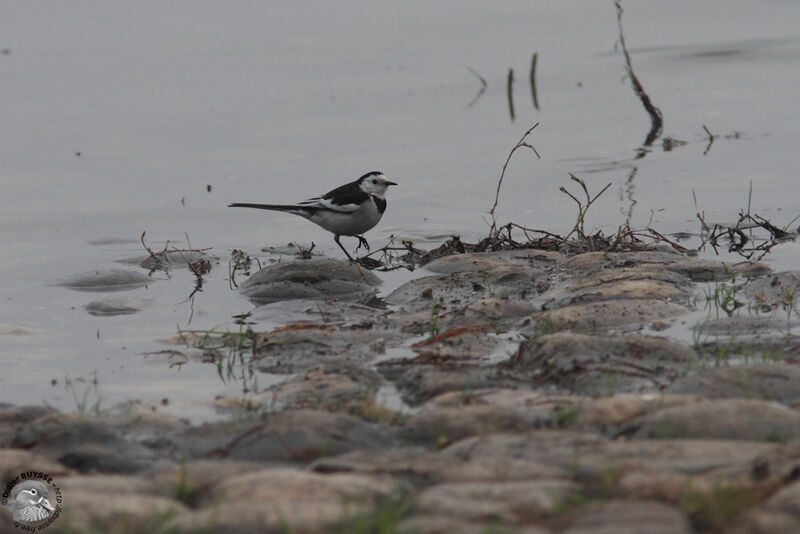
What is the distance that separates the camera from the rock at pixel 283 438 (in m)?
5.43

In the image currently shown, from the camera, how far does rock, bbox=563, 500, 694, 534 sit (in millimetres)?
3939

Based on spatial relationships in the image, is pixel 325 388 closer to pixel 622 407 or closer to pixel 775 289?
pixel 622 407

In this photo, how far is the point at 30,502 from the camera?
4562 millimetres

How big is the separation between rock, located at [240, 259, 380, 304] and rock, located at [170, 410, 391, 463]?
12.7 ft

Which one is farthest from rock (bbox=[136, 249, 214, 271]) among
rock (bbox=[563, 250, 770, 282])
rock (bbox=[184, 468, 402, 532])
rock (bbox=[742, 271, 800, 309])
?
rock (bbox=[184, 468, 402, 532])

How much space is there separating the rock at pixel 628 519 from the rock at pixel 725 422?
0.99 m

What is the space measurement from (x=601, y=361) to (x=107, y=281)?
540 cm

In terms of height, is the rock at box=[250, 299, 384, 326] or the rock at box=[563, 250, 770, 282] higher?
the rock at box=[563, 250, 770, 282]

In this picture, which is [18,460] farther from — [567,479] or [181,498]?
[567,479]

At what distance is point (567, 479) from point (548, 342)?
241 cm

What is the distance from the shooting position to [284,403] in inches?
255

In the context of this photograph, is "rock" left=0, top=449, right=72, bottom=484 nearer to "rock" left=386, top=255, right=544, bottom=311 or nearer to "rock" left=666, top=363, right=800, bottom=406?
"rock" left=666, top=363, right=800, bottom=406

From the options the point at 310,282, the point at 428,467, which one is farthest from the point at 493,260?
the point at 428,467

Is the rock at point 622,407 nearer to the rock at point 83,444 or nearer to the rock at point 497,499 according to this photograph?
the rock at point 497,499
